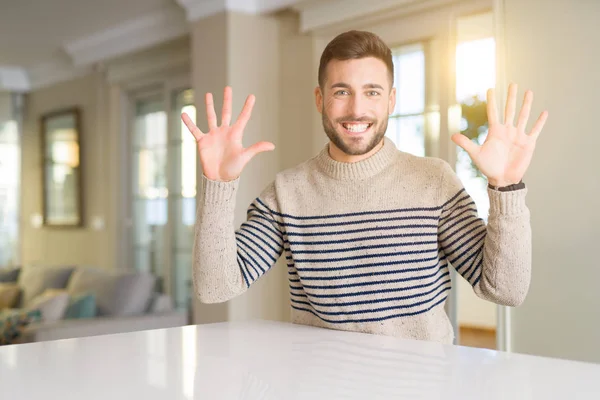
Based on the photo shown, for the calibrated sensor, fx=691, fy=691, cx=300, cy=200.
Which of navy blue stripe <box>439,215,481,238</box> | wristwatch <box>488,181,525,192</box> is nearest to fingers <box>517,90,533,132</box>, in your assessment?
wristwatch <box>488,181,525,192</box>

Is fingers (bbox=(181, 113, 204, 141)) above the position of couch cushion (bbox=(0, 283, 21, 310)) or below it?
above

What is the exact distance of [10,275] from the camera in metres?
5.95

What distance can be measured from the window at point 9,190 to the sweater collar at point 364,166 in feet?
20.1

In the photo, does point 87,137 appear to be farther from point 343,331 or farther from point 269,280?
point 343,331

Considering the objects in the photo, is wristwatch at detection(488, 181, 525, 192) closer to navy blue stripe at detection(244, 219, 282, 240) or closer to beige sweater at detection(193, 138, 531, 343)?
beige sweater at detection(193, 138, 531, 343)

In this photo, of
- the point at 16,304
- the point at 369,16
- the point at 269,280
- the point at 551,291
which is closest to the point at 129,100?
the point at 16,304

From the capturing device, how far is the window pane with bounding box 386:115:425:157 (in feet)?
11.8

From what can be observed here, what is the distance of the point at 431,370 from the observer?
1.06 metres

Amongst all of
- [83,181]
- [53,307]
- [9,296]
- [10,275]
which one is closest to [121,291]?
[53,307]

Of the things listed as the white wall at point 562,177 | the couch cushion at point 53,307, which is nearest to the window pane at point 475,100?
the white wall at point 562,177

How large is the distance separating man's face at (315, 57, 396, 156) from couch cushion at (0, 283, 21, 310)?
4.58 m

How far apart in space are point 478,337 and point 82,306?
3.93 metres

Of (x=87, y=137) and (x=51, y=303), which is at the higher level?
(x=87, y=137)

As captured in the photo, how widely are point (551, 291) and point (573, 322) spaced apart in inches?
6.0
